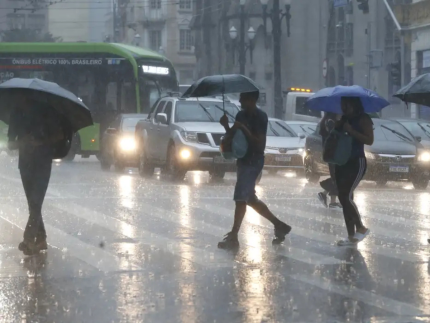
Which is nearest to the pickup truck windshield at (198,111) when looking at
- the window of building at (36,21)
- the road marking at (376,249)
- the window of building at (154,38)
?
the road marking at (376,249)

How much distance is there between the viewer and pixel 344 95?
12664 mm

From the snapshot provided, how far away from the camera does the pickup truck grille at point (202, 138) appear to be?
82.2 feet

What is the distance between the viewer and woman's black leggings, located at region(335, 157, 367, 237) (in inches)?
481

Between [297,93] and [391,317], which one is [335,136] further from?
[297,93]

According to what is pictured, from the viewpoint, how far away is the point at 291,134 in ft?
93.7

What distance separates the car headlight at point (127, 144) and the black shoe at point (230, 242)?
17.6 metres

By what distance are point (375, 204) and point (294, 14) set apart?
59.8 meters

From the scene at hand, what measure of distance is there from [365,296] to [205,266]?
2.13 metres

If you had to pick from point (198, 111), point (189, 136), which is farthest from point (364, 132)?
point (198, 111)

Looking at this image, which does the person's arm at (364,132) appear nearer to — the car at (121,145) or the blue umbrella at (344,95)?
the blue umbrella at (344,95)

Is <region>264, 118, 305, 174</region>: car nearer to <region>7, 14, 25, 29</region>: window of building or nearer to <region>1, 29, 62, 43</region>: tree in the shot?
<region>1, 29, 62, 43</region>: tree

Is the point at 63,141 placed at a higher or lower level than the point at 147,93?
higher

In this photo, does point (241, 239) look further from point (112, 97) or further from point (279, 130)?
point (112, 97)

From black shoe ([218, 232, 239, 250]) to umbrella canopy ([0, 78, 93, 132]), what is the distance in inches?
72.2
